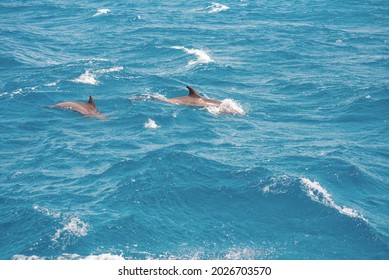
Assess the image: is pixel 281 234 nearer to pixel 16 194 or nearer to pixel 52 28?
pixel 16 194

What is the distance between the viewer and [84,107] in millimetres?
46000

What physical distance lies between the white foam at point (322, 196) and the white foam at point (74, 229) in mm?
12487

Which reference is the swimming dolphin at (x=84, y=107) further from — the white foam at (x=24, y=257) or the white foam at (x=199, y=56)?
the white foam at (x=24, y=257)

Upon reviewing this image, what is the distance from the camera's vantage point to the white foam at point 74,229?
97.2 feet

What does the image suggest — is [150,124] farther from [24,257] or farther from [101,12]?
[101,12]

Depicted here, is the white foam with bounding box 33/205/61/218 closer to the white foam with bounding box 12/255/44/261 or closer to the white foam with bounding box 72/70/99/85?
the white foam with bounding box 12/255/44/261

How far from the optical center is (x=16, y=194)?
111 feet

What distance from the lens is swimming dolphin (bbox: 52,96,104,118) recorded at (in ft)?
149

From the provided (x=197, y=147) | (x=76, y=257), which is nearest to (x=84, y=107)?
(x=197, y=147)

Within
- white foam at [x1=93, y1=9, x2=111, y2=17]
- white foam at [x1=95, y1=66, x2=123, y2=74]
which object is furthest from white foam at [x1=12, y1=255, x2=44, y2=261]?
white foam at [x1=93, y1=9, x2=111, y2=17]

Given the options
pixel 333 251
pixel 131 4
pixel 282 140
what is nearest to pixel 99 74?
pixel 282 140

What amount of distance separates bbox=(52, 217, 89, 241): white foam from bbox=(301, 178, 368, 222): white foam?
41.0 ft

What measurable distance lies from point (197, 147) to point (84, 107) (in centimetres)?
1067

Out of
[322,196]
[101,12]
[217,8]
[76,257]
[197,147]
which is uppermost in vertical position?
[76,257]
